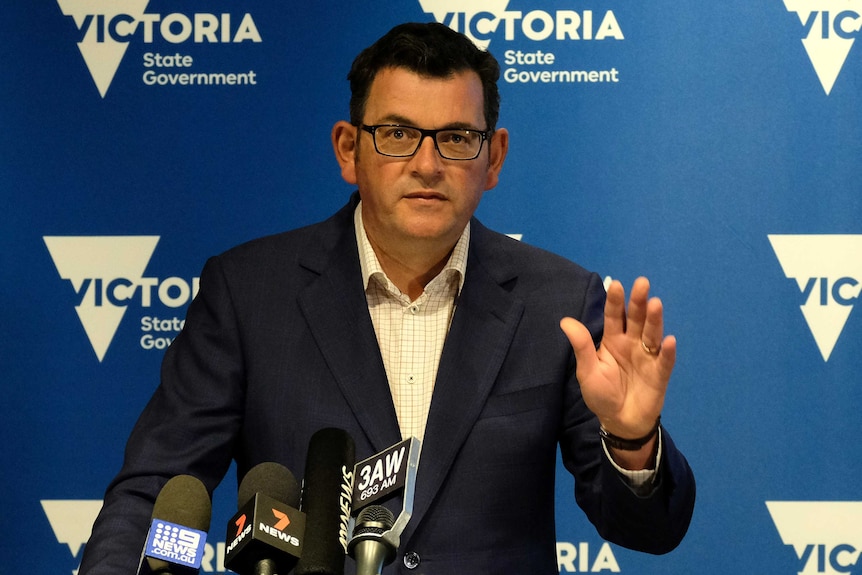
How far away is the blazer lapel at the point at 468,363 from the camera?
2367 mm

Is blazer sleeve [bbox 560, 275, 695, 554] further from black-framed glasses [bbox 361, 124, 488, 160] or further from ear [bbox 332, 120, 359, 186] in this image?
ear [bbox 332, 120, 359, 186]

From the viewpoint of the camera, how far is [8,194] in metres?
3.42

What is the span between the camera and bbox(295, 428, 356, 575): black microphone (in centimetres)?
131

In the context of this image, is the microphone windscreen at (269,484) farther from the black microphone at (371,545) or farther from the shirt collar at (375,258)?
the shirt collar at (375,258)

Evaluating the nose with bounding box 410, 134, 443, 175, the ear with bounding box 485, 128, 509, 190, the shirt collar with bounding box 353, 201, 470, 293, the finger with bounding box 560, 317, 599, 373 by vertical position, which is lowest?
the finger with bounding box 560, 317, 599, 373

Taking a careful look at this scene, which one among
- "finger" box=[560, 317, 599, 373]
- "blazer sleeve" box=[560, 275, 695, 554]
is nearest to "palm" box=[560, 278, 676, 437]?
"finger" box=[560, 317, 599, 373]

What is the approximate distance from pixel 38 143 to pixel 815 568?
2.63 m

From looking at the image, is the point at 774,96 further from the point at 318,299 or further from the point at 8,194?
the point at 8,194

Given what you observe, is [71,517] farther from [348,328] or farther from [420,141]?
[420,141]

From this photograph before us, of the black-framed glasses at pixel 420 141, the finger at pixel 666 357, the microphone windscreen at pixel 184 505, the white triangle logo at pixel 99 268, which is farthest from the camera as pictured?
the white triangle logo at pixel 99 268

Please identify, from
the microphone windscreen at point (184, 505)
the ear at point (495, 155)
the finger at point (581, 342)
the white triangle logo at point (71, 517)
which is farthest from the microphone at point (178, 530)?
the white triangle logo at point (71, 517)

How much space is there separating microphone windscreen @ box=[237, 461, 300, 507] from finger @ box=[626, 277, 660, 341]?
0.72 metres

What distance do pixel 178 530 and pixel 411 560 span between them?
3.43 ft

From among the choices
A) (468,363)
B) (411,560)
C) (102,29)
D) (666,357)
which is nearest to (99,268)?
(102,29)
